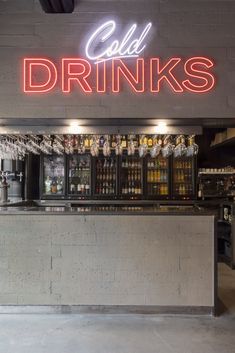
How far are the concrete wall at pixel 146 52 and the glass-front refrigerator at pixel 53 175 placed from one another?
4.23 m

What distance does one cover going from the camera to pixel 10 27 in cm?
500

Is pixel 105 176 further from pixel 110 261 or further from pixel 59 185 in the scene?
pixel 110 261

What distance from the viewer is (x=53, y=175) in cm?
923

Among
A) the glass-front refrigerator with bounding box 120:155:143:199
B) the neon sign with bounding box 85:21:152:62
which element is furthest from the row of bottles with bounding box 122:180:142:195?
the neon sign with bounding box 85:21:152:62

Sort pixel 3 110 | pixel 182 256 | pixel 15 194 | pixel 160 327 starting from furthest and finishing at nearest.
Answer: pixel 15 194, pixel 3 110, pixel 182 256, pixel 160 327

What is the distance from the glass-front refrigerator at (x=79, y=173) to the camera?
9.12 meters

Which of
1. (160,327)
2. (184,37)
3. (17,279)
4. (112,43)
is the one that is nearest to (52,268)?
(17,279)

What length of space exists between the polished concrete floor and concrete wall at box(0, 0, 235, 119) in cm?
246

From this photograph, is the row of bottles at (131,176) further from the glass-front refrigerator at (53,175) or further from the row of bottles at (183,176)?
the glass-front refrigerator at (53,175)

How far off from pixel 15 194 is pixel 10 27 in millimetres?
4403

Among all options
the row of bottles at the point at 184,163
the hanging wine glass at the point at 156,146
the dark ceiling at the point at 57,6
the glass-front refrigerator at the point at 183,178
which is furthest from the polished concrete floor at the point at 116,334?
the row of bottles at the point at 184,163

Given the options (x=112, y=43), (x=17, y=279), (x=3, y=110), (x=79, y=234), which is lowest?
(x=17, y=279)

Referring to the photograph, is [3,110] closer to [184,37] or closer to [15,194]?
[184,37]

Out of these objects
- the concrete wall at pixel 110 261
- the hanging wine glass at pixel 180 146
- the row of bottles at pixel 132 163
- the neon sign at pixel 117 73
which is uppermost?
A: the neon sign at pixel 117 73
